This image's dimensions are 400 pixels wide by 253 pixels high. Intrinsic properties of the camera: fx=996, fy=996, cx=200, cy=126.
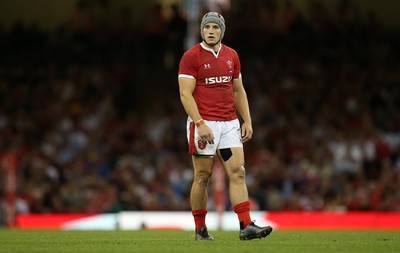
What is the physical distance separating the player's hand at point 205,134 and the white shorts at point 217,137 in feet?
0.37

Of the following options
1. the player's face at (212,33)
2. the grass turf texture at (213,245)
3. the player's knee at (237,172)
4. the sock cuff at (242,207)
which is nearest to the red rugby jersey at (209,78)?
the player's face at (212,33)

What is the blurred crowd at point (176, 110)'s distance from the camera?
22.3 metres

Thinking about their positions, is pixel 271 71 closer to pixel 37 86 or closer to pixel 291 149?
pixel 291 149

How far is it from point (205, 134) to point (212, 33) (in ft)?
3.65

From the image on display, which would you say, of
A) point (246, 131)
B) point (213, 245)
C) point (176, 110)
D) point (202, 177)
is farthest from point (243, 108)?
point (176, 110)

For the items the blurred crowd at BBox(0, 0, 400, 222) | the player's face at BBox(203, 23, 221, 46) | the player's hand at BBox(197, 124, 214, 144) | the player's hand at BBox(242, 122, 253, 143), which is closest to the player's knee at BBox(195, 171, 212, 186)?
the player's hand at BBox(197, 124, 214, 144)

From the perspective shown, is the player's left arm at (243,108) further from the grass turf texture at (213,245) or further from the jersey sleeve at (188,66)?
the grass turf texture at (213,245)

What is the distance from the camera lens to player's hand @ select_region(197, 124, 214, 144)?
10.5 metres

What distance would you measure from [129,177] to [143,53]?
5.46m

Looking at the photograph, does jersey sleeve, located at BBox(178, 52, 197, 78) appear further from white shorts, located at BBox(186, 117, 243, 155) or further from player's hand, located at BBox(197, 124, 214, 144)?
player's hand, located at BBox(197, 124, 214, 144)

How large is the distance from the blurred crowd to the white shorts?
1099 centimetres

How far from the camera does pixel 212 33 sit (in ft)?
35.2

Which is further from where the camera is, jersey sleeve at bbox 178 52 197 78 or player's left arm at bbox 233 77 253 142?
player's left arm at bbox 233 77 253 142

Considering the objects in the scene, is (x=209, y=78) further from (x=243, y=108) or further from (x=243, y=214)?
(x=243, y=214)
